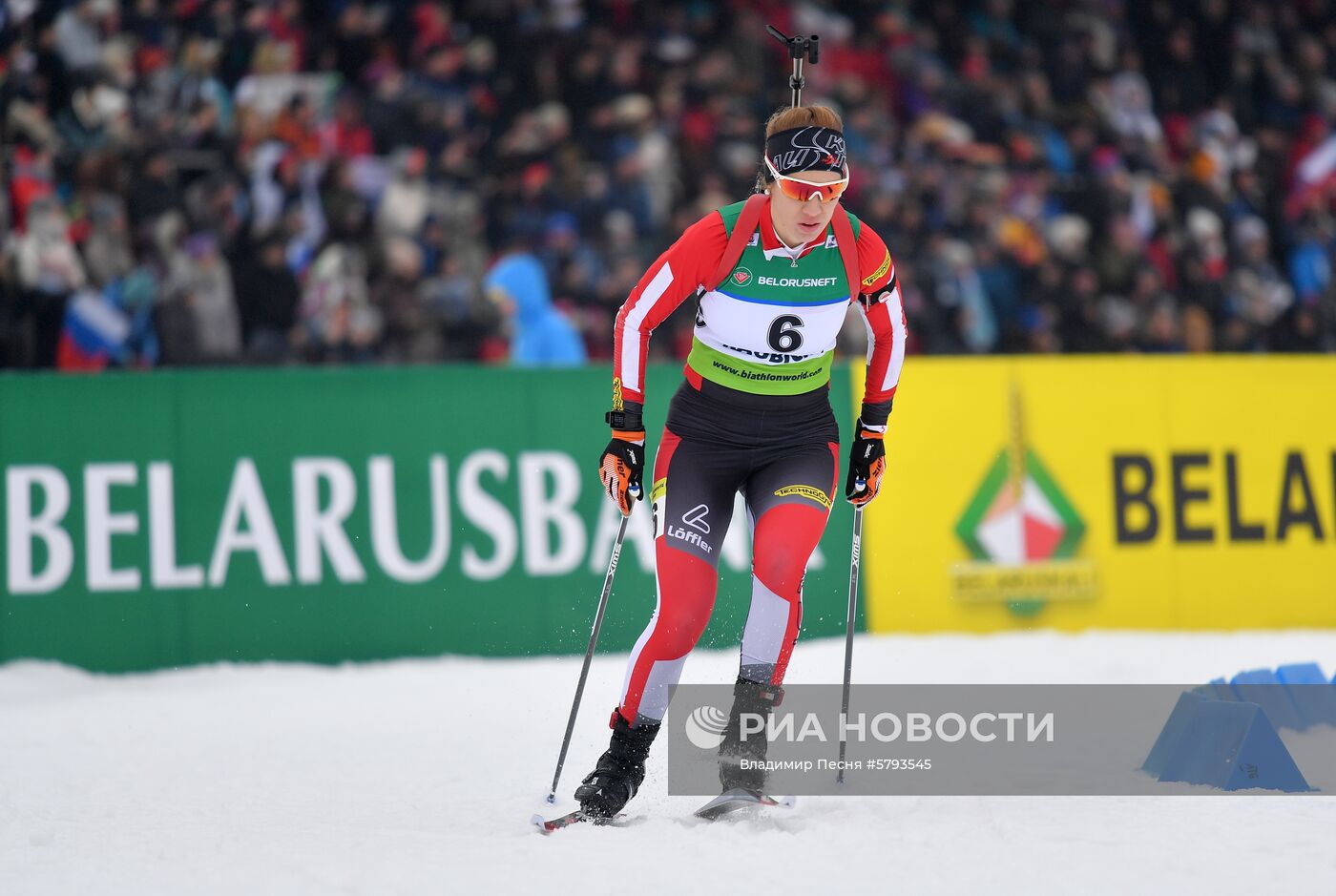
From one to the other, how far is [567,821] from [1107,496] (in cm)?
563

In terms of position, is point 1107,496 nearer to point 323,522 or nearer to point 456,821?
point 323,522

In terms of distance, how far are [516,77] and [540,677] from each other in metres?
6.52

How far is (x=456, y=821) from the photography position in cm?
511

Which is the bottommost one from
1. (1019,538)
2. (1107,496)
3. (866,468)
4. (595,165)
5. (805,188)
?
(1019,538)

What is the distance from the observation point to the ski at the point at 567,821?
4.86 meters

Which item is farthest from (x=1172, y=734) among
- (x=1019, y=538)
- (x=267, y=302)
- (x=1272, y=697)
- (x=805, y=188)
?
(x=267, y=302)

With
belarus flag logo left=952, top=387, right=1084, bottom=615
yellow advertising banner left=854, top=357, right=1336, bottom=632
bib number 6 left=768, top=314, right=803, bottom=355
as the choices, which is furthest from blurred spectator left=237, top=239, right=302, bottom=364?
bib number 6 left=768, top=314, right=803, bottom=355

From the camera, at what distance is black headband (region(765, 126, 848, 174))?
4.97 meters

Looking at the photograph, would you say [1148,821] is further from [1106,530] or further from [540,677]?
[1106,530]

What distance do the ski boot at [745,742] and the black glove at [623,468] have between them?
75cm

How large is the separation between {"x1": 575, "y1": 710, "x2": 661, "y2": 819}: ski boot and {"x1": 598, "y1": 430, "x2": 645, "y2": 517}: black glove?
725 mm

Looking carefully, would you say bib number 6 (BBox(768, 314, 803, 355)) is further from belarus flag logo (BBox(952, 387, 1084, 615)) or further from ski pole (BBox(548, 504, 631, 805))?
belarus flag logo (BBox(952, 387, 1084, 615))

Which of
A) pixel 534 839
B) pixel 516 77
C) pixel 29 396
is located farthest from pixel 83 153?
pixel 534 839

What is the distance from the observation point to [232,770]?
19.8 feet
